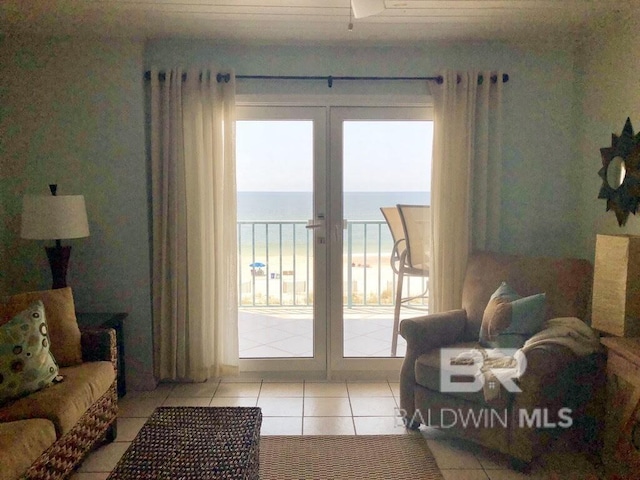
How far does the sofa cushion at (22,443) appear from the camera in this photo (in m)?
1.68

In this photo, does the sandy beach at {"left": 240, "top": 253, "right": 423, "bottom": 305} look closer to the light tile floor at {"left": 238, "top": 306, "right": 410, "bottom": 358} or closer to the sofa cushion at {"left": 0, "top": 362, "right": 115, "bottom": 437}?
the light tile floor at {"left": 238, "top": 306, "right": 410, "bottom": 358}

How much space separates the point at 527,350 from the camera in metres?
2.27

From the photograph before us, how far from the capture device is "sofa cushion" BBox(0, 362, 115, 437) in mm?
1968

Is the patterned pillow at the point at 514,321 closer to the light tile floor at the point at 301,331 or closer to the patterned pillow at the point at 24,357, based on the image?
the light tile floor at the point at 301,331

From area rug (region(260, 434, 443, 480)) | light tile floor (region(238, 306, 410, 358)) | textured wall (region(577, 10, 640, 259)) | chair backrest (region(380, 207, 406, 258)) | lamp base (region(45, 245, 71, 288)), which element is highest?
textured wall (region(577, 10, 640, 259))

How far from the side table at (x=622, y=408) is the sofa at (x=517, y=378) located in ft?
0.46

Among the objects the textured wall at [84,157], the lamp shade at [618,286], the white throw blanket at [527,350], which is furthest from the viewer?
the textured wall at [84,157]

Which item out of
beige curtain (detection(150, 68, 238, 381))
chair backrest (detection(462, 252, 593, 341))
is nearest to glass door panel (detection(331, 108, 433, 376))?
chair backrest (detection(462, 252, 593, 341))

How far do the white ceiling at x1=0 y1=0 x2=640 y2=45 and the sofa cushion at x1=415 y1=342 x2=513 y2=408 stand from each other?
1988 millimetres

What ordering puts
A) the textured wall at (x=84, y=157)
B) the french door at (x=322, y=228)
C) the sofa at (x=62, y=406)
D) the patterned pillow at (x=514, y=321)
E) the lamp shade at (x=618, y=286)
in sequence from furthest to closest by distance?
the french door at (x=322, y=228) → the textured wall at (x=84, y=157) → the patterned pillow at (x=514, y=321) → the lamp shade at (x=618, y=286) → the sofa at (x=62, y=406)

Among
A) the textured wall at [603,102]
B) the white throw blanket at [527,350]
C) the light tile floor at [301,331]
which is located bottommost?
the light tile floor at [301,331]

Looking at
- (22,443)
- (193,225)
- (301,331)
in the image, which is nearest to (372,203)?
(301,331)

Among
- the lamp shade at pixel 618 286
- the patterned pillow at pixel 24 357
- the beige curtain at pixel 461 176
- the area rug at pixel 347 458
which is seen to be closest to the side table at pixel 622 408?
the lamp shade at pixel 618 286

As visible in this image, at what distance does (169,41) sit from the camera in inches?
128
